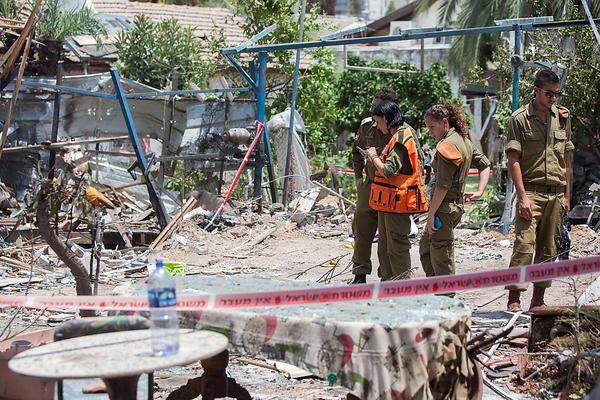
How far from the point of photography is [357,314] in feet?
16.0

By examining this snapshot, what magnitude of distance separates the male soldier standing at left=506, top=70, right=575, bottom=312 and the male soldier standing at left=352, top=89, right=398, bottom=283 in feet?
4.15

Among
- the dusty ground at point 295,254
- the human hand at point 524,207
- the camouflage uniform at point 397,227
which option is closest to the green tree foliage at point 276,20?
the dusty ground at point 295,254

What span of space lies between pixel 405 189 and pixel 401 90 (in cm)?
2048

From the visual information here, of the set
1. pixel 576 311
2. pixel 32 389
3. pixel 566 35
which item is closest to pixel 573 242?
pixel 566 35

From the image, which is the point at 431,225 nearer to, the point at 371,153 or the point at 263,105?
the point at 371,153

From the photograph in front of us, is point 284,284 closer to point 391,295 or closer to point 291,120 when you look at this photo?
point 391,295

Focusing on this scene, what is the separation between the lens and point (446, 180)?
7.59 meters

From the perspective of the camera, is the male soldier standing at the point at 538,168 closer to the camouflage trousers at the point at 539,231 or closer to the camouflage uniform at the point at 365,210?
the camouflage trousers at the point at 539,231

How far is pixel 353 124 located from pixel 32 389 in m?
23.5

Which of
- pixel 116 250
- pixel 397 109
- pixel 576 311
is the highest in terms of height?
pixel 397 109

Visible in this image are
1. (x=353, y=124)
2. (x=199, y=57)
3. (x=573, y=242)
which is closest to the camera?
(x=573, y=242)

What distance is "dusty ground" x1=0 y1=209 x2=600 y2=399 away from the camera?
906 centimetres

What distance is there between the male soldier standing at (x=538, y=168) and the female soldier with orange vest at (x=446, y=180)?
39cm

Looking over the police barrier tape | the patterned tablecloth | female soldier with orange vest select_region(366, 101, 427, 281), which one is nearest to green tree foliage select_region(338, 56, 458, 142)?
female soldier with orange vest select_region(366, 101, 427, 281)
